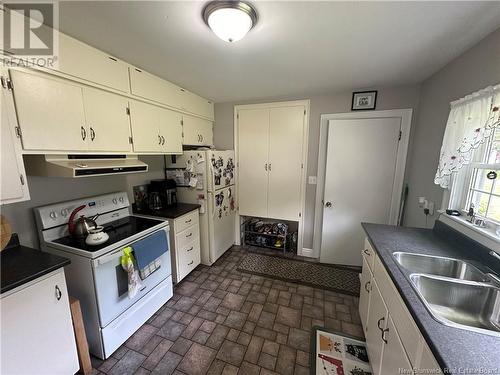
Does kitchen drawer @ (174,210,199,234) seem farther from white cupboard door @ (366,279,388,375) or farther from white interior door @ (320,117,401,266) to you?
white cupboard door @ (366,279,388,375)

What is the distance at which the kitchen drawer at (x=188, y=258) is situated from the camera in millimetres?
2338

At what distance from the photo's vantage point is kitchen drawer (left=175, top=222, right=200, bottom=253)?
2290 millimetres

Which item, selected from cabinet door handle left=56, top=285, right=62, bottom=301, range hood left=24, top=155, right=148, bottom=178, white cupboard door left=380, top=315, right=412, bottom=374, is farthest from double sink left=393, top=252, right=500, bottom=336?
range hood left=24, top=155, right=148, bottom=178

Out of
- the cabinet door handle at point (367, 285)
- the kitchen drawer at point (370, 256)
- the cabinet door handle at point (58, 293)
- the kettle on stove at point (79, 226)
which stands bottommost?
the cabinet door handle at point (367, 285)

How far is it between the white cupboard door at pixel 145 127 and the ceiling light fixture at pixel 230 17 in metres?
1.12

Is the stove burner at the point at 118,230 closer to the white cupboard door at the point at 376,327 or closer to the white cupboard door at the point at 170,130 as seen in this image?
the white cupboard door at the point at 170,130

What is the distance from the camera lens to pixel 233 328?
6.00 feet

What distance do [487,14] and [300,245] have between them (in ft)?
9.08

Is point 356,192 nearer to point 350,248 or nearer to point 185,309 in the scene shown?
point 350,248

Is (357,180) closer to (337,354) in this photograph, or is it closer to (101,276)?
(337,354)

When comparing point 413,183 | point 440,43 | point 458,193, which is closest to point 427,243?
point 458,193

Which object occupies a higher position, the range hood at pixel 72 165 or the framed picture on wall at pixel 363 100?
the framed picture on wall at pixel 363 100

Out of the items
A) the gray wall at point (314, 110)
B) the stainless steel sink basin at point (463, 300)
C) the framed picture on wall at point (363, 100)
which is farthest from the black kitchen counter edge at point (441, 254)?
the framed picture on wall at point (363, 100)

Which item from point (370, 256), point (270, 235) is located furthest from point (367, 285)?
point (270, 235)
